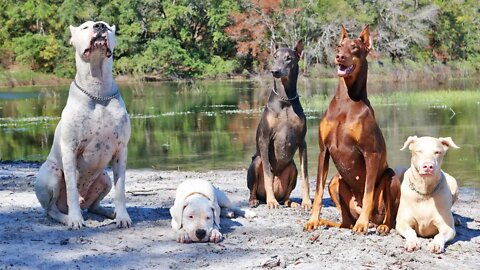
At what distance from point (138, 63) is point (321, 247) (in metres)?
43.6

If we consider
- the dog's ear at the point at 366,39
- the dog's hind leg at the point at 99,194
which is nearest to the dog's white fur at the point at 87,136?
the dog's hind leg at the point at 99,194

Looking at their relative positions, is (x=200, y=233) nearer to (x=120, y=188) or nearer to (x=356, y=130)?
(x=120, y=188)

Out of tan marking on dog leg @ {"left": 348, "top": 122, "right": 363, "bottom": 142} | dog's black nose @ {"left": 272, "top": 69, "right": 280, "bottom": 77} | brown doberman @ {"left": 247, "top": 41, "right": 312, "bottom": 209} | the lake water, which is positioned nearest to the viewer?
tan marking on dog leg @ {"left": 348, "top": 122, "right": 363, "bottom": 142}

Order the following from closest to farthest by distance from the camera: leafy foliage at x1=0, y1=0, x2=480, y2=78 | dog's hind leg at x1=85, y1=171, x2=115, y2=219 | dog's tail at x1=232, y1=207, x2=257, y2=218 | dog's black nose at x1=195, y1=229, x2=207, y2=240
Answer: dog's black nose at x1=195, y1=229, x2=207, y2=240 → dog's hind leg at x1=85, y1=171, x2=115, y2=219 → dog's tail at x1=232, y1=207, x2=257, y2=218 → leafy foliage at x1=0, y1=0, x2=480, y2=78

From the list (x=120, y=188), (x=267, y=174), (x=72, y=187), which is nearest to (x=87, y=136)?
(x=72, y=187)

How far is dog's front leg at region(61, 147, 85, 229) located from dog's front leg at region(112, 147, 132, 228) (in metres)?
0.38

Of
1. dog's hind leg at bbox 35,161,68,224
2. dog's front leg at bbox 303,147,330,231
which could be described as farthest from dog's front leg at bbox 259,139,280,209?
dog's hind leg at bbox 35,161,68,224

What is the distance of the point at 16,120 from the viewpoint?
25.5 metres

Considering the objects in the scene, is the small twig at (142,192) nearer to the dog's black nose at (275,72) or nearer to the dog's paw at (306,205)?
the dog's paw at (306,205)

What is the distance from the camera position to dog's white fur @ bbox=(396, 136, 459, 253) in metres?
6.13

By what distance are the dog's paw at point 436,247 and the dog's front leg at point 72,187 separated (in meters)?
3.47

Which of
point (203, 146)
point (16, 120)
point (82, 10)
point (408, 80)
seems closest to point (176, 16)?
point (82, 10)

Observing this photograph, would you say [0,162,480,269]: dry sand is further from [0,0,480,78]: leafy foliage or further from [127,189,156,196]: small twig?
[0,0,480,78]: leafy foliage

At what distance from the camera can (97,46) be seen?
6781mm
